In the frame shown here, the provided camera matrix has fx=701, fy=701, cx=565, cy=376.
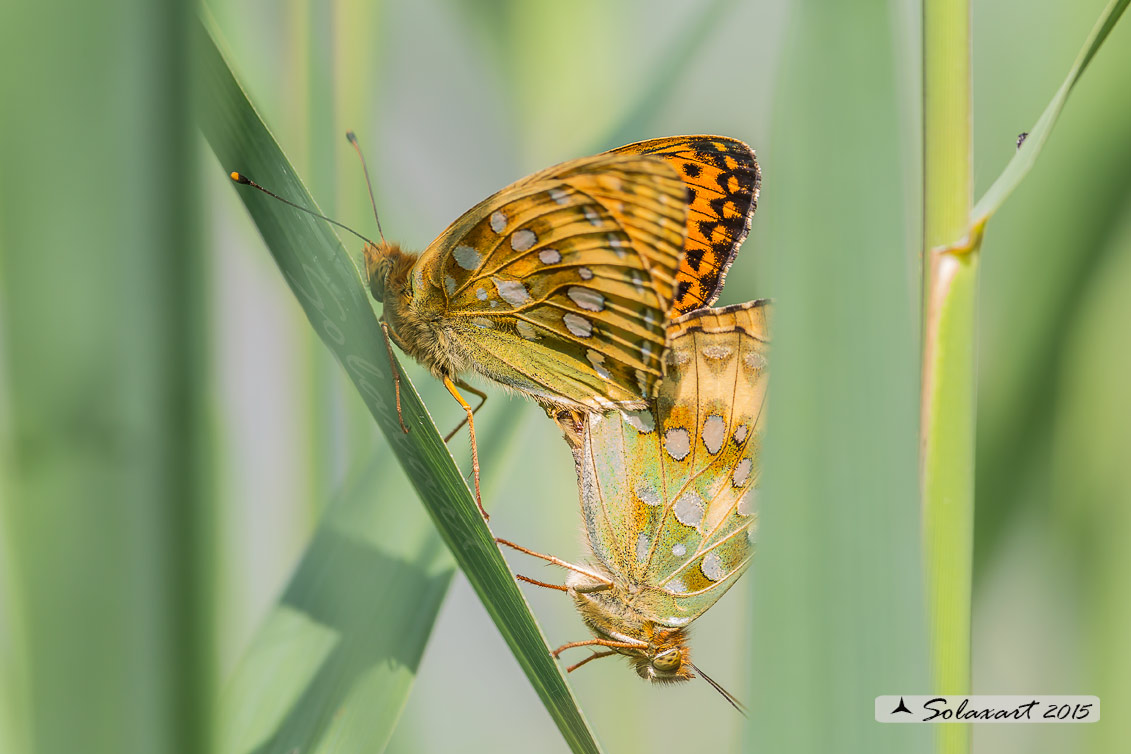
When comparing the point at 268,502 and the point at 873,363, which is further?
the point at 268,502

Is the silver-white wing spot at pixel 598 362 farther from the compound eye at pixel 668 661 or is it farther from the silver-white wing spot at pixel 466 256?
the compound eye at pixel 668 661

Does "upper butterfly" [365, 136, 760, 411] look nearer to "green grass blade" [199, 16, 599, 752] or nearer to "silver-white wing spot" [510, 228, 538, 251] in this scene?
"silver-white wing spot" [510, 228, 538, 251]

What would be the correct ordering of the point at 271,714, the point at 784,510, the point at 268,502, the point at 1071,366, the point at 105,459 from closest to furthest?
the point at 105,459 < the point at 784,510 < the point at 271,714 < the point at 1071,366 < the point at 268,502

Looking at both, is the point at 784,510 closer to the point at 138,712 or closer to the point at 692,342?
the point at 138,712

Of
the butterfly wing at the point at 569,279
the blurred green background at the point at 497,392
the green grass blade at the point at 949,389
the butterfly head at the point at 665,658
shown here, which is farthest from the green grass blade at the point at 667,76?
the butterfly head at the point at 665,658

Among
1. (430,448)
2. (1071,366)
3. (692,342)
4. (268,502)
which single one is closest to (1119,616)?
(1071,366)

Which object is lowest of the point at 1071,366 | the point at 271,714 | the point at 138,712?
the point at 271,714
